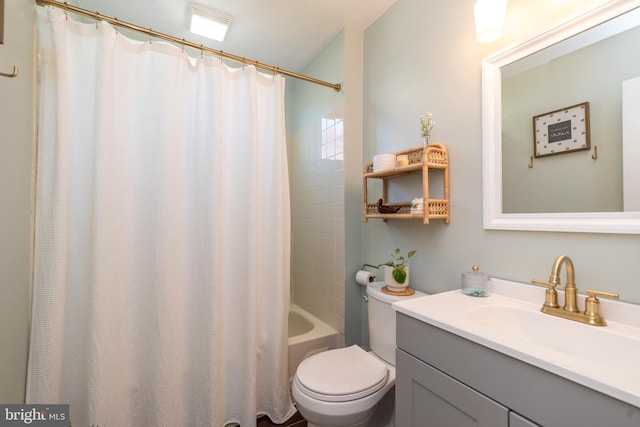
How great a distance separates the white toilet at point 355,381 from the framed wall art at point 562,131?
830mm

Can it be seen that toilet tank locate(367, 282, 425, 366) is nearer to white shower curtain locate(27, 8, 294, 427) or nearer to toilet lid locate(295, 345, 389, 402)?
toilet lid locate(295, 345, 389, 402)

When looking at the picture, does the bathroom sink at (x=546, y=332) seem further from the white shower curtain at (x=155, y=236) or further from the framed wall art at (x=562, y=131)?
the white shower curtain at (x=155, y=236)

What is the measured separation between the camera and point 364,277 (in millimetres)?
1651

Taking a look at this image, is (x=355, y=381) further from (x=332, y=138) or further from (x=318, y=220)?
(x=332, y=138)

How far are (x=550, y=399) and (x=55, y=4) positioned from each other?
2.10 metres

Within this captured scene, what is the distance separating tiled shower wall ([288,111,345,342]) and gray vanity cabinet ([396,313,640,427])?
904 millimetres

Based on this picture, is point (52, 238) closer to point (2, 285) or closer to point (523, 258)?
point (2, 285)

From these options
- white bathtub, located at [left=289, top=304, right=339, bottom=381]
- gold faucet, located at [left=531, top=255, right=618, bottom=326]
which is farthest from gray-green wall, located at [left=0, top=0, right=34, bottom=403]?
gold faucet, located at [left=531, top=255, right=618, bottom=326]

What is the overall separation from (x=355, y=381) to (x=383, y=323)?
0.98 feet

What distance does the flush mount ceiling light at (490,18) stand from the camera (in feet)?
3.34

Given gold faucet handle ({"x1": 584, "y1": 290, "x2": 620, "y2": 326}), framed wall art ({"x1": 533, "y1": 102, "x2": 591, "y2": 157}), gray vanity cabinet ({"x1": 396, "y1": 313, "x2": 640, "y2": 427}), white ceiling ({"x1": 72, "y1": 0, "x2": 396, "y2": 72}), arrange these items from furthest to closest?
white ceiling ({"x1": 72, "y1": 0, "x2": 396, "y2": 72})
framed wall art ({"x1": 533, "y1": 102, "x2": 591, "y2": 157})
gold faucet handle ({"x1": 584, "y1": 290, "x2": 620, "y2": 326})
gray vanity cabinet ({"x1": 396, "y1": 313, "x2": 640, "y2": 427})

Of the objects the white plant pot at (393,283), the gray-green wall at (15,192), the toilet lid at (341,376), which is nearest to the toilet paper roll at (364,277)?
the white plant pot at (393,283)

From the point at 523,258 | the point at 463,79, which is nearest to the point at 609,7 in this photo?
the point at 463,79

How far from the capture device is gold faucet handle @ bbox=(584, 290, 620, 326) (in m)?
0.77
